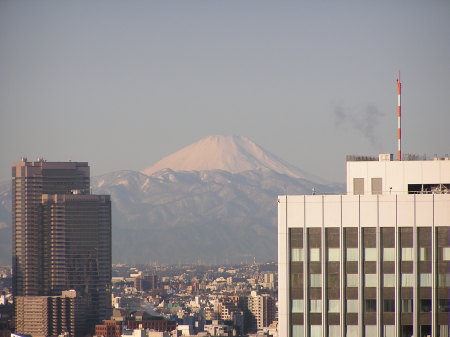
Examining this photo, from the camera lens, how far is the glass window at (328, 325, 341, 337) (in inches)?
1736

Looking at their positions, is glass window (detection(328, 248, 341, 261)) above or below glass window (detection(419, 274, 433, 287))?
above

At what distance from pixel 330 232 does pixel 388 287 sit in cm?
258

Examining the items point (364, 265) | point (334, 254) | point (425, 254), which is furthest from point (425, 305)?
point (334, 254)

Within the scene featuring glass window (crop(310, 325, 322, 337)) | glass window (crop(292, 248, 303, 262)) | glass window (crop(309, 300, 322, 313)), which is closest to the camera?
glass window (crop(310, 325, 322, 337))

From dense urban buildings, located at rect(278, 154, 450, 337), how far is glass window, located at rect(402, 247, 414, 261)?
0.03 meters

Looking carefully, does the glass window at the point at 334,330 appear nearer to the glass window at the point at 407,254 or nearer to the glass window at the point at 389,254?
the glass window at the point at 389,254

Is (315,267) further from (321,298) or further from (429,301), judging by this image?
(429,301)

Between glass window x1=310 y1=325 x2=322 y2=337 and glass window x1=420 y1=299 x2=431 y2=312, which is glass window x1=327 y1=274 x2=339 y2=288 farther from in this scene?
glass window x1=420 y1=299 x2=431 y2=312

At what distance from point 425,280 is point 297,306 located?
13.7 feet

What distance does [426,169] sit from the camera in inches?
1866

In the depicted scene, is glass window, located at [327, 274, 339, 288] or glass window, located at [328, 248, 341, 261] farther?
glass window, located at [328, 248, 341, 261]

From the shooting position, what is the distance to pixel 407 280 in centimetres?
4431

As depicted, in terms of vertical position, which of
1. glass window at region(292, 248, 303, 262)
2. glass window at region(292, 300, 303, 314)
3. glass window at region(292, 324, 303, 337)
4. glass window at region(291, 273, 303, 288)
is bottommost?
glass window at region(292, 324, 303, 337)

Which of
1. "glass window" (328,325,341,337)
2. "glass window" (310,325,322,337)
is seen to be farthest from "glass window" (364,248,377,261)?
"glass window" (310,325,322,337)
